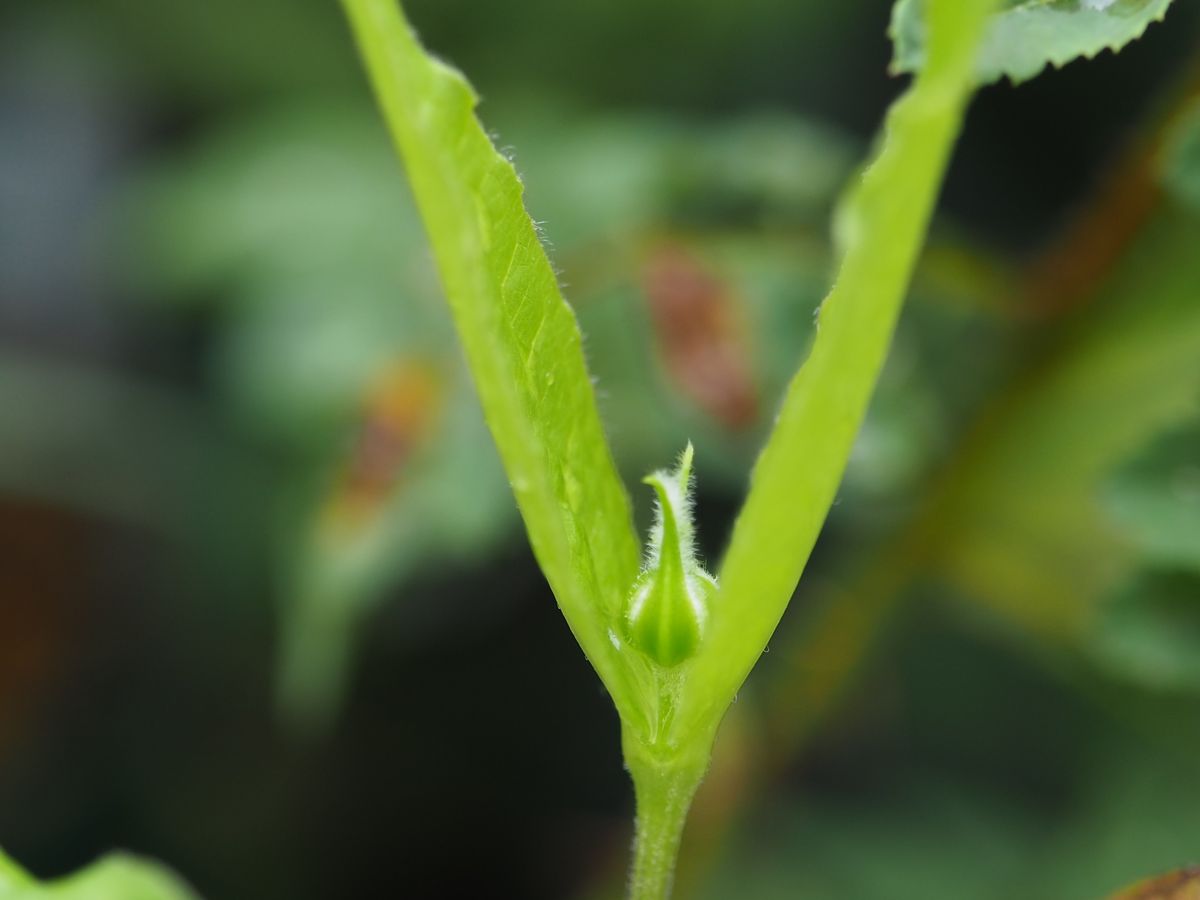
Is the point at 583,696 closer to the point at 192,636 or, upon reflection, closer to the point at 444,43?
the point at 192,636

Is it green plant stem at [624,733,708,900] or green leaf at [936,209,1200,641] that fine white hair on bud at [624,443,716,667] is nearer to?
green plant stem at [624,733,708,900]

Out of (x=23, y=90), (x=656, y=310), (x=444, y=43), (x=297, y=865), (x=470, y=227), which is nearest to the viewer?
(x=470, y=227)

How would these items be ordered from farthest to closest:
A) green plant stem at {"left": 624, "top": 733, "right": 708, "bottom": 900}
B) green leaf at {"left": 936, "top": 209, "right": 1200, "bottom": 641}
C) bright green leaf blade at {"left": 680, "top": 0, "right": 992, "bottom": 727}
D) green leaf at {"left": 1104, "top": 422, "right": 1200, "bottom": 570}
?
green leaf at {"left": 936, "top": 209, "right": 1200, "bottom": 641}
green leaf at {"left": 1104, "top": 422, "right": 1200, "bottom": 570}
green plant stem at {"left": 624, "top": 733, "right": 708, "bottom": 900}
bright green leaf blade at {"left": 680, "top": 0, "right": 992, "bottom": 727}

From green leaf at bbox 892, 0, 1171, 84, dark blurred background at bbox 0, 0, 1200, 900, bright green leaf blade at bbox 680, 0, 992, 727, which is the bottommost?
dark blurred background at bbox 0, 0, 1200, 900

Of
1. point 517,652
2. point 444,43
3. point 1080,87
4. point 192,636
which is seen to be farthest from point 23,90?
point 1080,87

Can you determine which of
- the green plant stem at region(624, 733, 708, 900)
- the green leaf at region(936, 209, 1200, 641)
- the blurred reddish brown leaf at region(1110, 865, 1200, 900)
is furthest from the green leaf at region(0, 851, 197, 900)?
the green leaf at region(936, 209, 1200, 641)

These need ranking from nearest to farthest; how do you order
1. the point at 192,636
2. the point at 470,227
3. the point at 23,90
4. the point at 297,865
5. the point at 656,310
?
the point at 470,227
the point at 656,310
the point at 297,865
the point at 192,636
the point at 23,90
